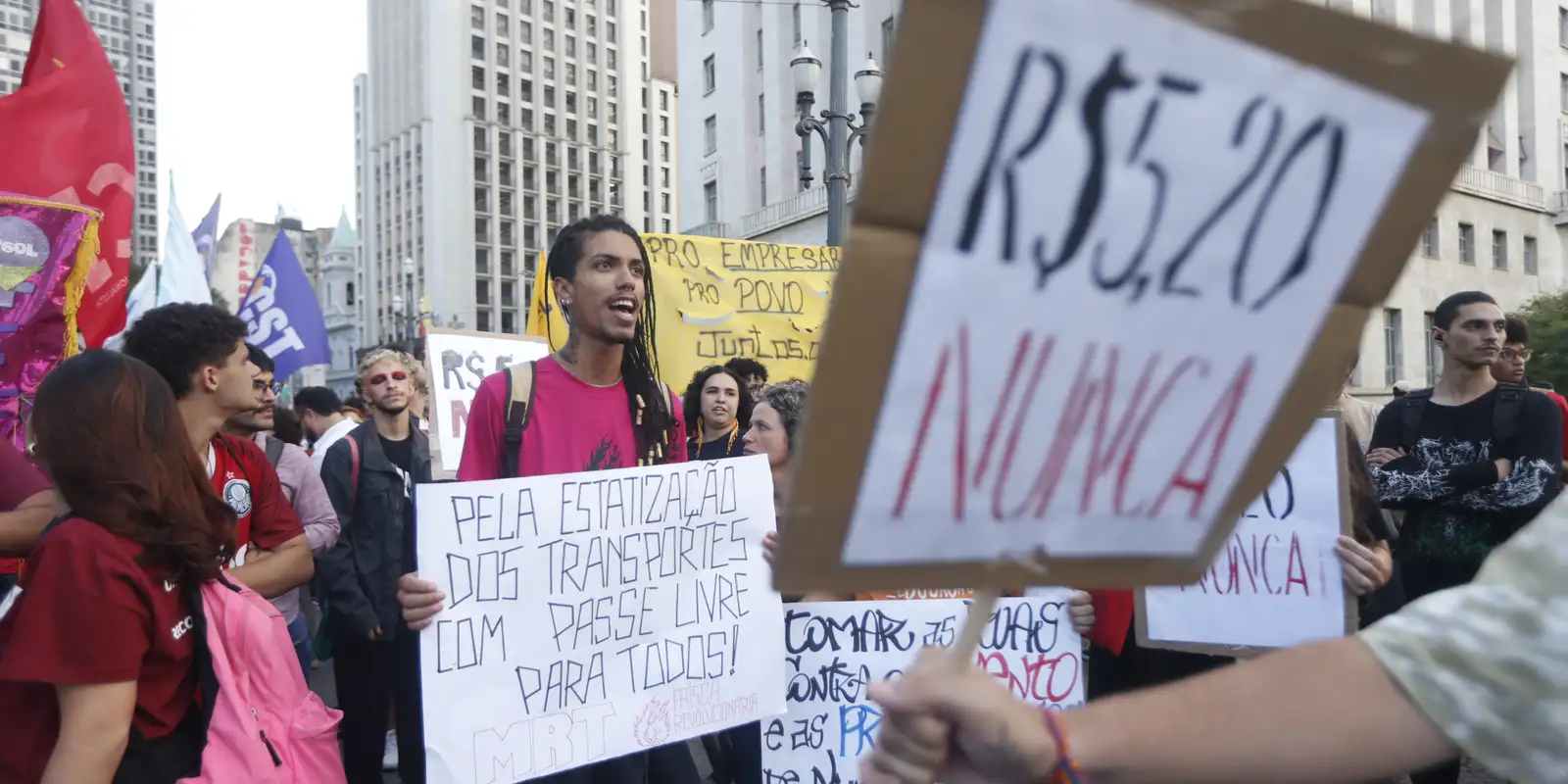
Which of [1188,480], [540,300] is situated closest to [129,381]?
[1188,480]

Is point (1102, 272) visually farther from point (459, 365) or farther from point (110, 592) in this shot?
point (459, 365)

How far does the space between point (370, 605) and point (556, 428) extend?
7.21ft

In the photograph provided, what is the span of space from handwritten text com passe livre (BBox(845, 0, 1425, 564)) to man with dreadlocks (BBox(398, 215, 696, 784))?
5.78 ft

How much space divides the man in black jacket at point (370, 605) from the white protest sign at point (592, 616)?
6.96 ft

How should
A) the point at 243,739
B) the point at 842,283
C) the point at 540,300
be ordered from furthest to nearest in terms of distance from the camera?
1. the point at 540,300
2. the point at 243,739
3. the point at 842,283

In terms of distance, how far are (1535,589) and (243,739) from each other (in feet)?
6.89

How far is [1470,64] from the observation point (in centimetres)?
91

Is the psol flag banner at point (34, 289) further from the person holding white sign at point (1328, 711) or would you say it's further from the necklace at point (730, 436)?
the person holding white sign at point (1328, 711)

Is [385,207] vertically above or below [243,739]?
above

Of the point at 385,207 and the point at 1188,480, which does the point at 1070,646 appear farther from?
the point at 385,207

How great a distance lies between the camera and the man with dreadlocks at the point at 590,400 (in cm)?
250

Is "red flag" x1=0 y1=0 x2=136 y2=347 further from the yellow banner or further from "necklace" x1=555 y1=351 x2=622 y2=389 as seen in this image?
"necklace" x1=555 y1=351 x2=622 y2=389

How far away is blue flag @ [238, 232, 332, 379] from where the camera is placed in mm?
7582

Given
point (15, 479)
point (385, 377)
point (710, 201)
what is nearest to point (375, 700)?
point (385, 377)
